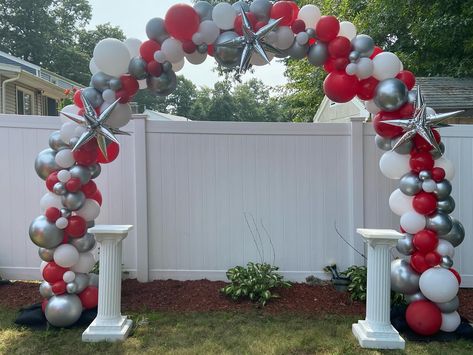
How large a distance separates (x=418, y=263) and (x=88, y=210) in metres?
3.10

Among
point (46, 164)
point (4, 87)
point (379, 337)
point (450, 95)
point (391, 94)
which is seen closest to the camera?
point (379, 337)

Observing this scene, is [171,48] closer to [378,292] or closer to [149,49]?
[149,49]

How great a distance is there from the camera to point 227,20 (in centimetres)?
379

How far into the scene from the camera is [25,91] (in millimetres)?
14406

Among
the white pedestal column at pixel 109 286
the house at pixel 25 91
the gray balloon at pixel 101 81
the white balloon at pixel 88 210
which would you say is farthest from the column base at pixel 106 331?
the house at pixel 25 91

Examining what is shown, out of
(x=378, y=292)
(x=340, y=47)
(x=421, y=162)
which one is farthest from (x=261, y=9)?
(x=378, y=292)

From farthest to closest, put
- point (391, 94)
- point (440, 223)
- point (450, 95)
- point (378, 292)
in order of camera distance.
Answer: point (450, 95), point (391, 94), point (440, 223), point (378, 292)

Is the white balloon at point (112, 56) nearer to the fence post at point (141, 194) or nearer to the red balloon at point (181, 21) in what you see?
the red balloon at point (181, 21)

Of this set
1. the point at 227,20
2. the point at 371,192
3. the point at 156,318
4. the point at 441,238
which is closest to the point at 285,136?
the point at 371,192

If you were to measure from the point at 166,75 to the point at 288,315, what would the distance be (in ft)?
8.72

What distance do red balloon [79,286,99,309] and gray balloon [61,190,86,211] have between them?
0.77 metres

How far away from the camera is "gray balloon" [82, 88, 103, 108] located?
3.82 m

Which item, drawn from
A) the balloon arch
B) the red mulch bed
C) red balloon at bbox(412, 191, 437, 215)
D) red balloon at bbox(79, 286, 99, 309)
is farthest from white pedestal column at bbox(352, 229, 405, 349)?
red balloon at bbox(79, 286, 99, 309)

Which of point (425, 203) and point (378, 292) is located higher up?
point (425, 203)
